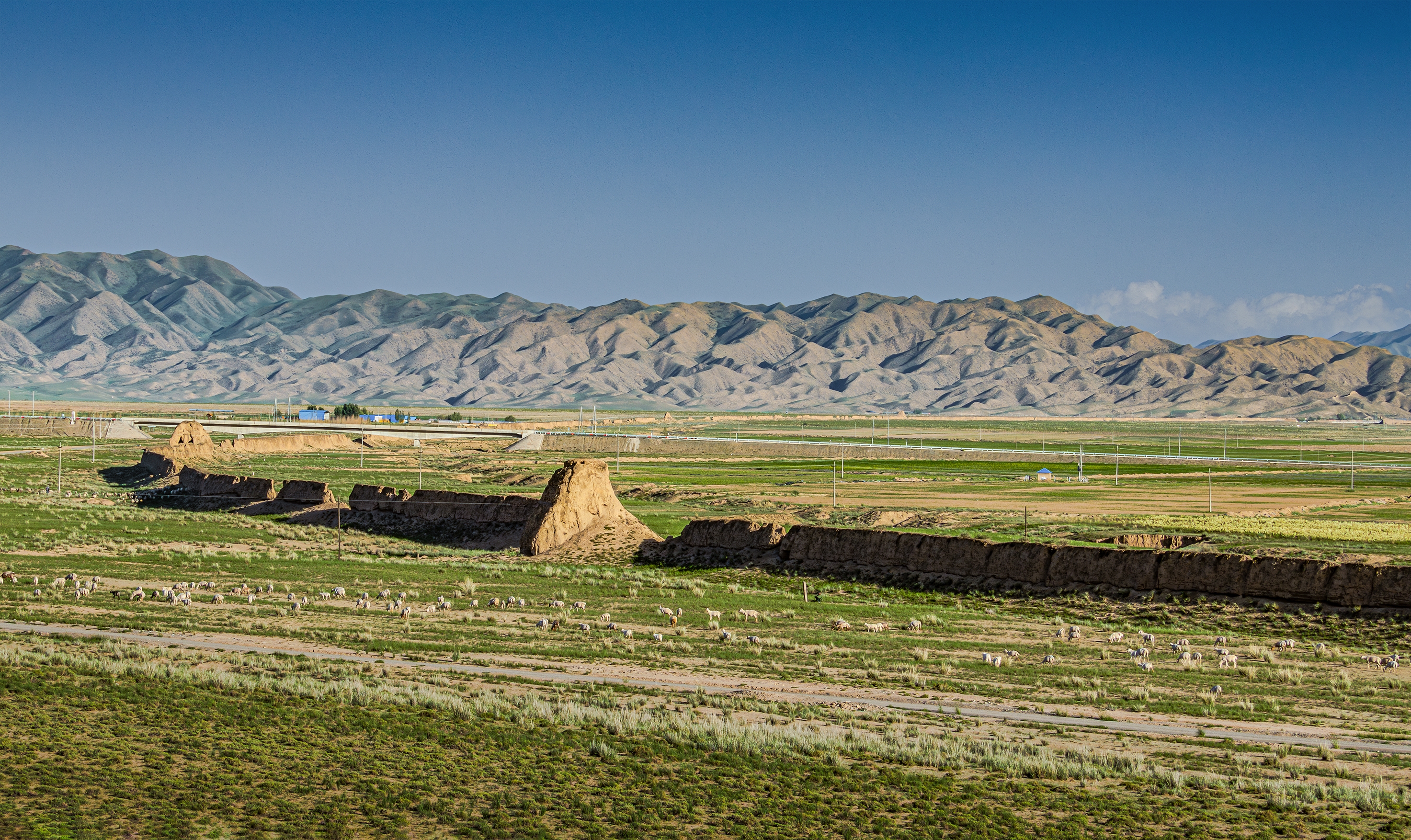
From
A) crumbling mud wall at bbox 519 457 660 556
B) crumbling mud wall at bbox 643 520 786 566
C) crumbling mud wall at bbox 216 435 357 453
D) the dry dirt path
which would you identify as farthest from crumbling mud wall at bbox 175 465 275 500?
the dry dirt path

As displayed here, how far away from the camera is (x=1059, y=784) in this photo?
615 inches

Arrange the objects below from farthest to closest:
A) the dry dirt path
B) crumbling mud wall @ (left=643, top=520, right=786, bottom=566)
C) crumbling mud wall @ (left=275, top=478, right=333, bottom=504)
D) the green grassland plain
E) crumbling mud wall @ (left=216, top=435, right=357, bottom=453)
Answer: crumbling mud wall @ (left=216, top=435, right=357, bottom=453) → crumbling mud wall @ (left=275, top=478, right=333, bottom=504) → crumbling mud wall @ (left=643, top=520, right=786, bottom=566) → the dry dirt path → the green grassland plain

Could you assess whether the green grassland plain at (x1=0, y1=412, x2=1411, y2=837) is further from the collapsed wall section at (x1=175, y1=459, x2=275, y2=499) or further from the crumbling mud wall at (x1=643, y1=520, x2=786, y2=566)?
the collapsed wall section at (x1=175, y1=459, x2=275, y2=499)

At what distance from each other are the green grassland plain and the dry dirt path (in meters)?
0.13

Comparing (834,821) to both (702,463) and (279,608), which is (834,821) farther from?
(702,463)

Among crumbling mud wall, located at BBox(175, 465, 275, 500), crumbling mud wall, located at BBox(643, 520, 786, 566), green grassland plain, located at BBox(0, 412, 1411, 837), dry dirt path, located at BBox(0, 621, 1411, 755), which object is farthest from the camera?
crumbling mud wall, located at BBox(175, 465, 275, 500)

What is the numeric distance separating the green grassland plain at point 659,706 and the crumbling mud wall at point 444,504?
29.3 feet

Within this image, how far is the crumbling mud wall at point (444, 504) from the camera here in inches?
2080

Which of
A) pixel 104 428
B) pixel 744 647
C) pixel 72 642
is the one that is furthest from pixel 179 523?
pixel 104 428

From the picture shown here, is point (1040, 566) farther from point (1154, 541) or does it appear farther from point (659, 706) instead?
point (659, 706)

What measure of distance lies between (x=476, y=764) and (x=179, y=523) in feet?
142

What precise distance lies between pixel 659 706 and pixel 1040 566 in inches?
743

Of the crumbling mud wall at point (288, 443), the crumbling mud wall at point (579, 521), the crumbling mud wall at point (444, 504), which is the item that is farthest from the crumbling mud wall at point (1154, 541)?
the crumbling mud wall at point (288, 443)

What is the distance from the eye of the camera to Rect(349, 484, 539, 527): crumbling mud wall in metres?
52.8
